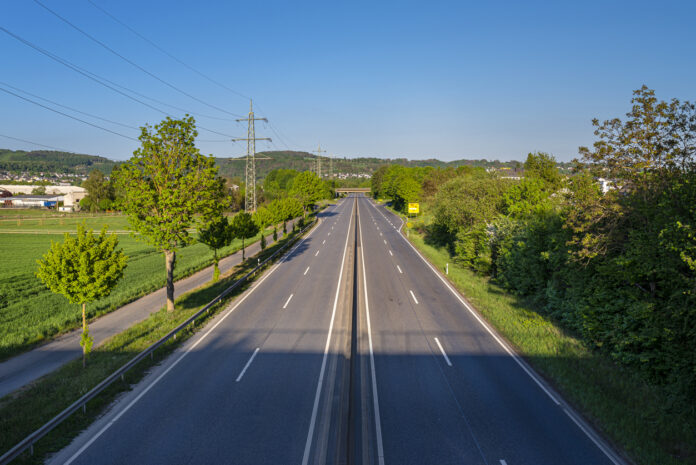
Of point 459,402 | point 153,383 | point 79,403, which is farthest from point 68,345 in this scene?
point 459,402

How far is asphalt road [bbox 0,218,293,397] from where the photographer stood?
541 inches

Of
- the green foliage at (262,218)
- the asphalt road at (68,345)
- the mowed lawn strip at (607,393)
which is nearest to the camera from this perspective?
the mowed lawn strip at (607,393)

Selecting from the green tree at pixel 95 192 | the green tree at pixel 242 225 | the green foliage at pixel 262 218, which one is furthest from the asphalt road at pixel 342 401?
the green tree at pixel 95 192

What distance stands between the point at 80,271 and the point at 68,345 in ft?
16.5

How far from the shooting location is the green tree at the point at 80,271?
47.2ft

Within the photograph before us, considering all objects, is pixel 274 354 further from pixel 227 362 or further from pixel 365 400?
pixel 365 400

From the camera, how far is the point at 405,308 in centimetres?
2228

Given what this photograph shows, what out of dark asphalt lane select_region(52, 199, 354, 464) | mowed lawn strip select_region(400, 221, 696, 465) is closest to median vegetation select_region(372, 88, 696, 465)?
mowed lawn strip select_region(400, 221, 696, 465)

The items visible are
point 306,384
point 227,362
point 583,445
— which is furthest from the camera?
point 227,362

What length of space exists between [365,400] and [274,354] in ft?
17.0

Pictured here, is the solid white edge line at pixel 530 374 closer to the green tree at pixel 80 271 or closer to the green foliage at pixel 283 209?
the green tree at pixel 80 271

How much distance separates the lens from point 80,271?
1456 cm

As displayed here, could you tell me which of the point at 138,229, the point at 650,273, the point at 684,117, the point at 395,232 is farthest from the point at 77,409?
the point at 395,232

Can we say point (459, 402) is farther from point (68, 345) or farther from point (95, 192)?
point (95, 192)
